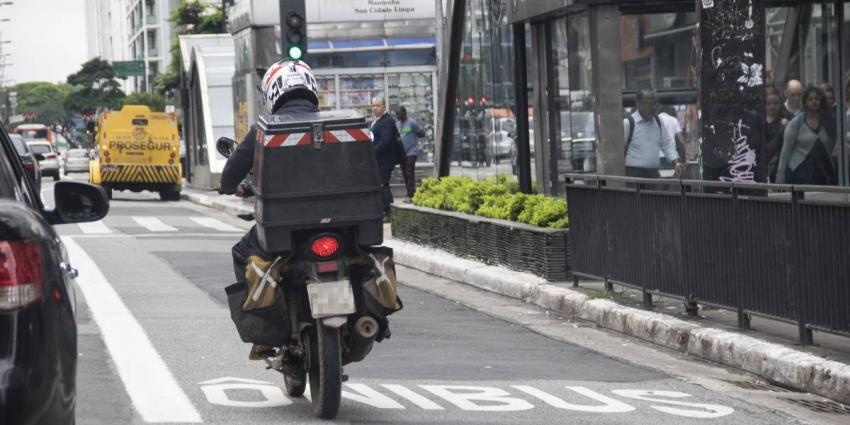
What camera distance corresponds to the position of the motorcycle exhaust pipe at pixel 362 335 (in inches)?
280

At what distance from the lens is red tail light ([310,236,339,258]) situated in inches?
277

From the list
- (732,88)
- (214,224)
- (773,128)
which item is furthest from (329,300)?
(214,224)

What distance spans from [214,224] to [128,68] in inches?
3691

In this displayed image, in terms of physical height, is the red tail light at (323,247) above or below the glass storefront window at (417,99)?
below

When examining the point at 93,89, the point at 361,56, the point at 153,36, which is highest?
the point at 153,36

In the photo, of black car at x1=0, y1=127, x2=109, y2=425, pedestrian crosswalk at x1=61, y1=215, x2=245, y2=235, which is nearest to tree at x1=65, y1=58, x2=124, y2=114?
pedestrian crosswalk at x1=61, y1=215, x2=245, y2=235

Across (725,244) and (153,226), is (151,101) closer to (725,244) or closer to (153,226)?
(153,226)

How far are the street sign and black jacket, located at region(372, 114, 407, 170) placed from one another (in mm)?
100292

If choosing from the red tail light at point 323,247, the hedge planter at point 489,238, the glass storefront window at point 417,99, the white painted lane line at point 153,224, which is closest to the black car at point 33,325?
the red tail light at point 323,247

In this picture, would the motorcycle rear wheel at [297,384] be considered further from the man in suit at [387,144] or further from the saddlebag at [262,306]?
the man in suit at [387,144]

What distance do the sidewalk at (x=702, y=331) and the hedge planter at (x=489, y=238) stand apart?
137mm

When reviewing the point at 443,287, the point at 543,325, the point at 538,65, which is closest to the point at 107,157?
the point at 538,65

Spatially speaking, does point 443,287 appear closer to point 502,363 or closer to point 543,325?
point 543,325

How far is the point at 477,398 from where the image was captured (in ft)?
25.4
